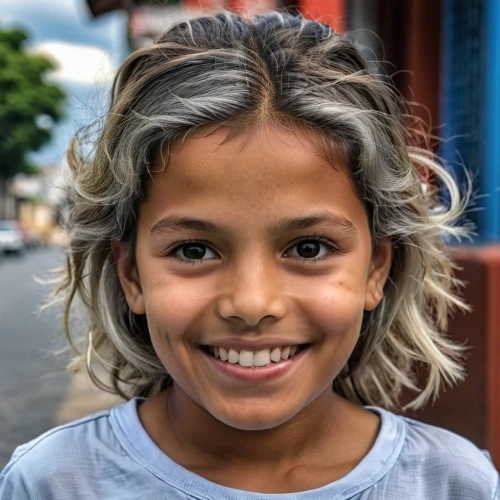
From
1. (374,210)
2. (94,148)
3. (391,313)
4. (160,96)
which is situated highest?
(160,96)

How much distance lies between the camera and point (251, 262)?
127cm

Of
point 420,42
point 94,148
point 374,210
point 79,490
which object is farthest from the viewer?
point 420,42

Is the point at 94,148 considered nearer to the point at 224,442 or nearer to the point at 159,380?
the point at 159,380

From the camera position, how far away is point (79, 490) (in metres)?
1.39

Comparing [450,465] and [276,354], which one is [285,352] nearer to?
[276,354]

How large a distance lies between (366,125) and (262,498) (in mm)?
742

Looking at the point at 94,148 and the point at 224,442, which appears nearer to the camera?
the point at 224,442

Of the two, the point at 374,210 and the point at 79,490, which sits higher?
the point at 374,210

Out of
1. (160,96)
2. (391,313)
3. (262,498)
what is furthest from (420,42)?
(262,498)

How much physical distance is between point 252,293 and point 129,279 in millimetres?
402

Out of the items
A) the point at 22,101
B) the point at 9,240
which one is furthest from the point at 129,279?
the point at 22,101

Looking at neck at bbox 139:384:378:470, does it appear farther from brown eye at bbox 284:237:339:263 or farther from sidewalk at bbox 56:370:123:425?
sidewalk at bbox 56:370:123:425

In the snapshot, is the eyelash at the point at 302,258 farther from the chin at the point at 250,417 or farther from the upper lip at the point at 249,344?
the chin at the point at 250,417

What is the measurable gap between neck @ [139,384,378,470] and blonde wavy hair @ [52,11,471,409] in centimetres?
24
